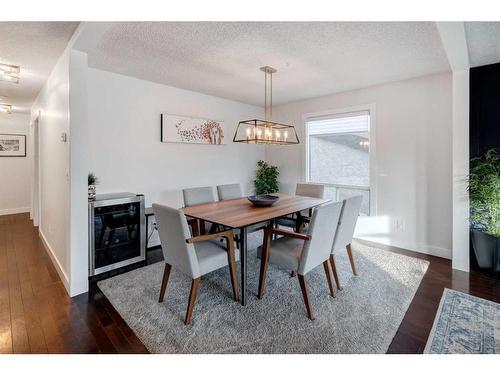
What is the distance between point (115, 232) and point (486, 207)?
4.20 metres

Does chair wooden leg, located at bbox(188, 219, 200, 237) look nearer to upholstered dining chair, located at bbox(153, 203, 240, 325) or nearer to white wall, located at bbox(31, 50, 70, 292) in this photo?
upholstered dining chair, located at bbox(153, 203, 240, 325)

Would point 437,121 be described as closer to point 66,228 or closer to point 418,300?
point 418,300

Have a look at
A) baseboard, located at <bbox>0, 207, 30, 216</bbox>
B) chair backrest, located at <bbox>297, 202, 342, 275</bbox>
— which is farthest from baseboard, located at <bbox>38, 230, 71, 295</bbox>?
baseboard, located at <bbox>0, 207, 30, 216</bbox>

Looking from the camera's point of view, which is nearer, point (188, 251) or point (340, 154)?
point (188, 251)

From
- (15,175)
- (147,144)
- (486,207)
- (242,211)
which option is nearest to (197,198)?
(242,211)

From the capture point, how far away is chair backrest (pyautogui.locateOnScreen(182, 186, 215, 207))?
3.24 metres

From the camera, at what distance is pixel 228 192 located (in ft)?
12.3

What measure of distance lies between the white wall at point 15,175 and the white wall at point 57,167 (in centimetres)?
302

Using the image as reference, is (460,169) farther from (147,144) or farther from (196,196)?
(147,144)

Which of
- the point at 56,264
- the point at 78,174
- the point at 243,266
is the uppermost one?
the point at 78,174

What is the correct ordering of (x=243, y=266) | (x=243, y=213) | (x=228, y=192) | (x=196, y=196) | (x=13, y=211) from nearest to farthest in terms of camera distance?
(x=243, y=266), (x=243, y=213), (x=196, y=196), (x=228, y=192), (x=13, y=211)

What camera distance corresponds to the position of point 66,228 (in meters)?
2.48

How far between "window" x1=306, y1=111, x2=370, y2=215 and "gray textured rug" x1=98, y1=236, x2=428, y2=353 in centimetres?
155
